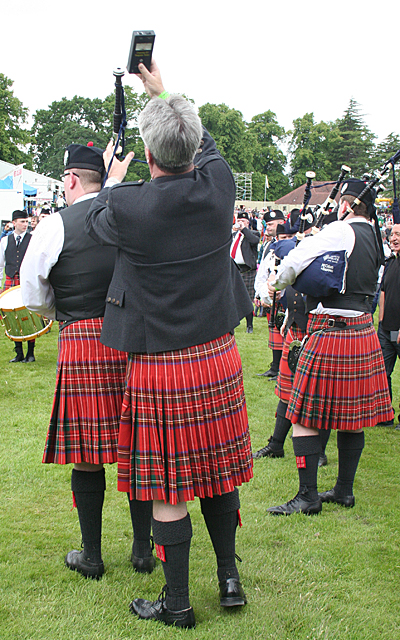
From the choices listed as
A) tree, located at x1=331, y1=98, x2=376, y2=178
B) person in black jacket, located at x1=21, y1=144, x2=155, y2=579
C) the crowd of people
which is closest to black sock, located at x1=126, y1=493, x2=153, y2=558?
the crowd of people

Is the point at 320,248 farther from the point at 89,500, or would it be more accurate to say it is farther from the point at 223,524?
the point at 89,500

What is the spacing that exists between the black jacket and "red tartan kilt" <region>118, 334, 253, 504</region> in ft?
0.28

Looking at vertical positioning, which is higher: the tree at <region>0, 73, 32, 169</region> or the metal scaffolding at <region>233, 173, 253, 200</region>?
the tree at <region>0, 73, 32, 169</region>

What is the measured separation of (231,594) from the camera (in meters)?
2.11

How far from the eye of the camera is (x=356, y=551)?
8.79ft

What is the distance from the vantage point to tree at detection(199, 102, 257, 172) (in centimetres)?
5094

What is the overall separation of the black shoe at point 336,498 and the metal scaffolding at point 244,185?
4871cm

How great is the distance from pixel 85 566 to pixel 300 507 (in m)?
1.28

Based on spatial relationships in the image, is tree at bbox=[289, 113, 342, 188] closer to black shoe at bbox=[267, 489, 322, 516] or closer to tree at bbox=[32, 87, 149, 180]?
tree at bbox=[32, 87, 149, 180]

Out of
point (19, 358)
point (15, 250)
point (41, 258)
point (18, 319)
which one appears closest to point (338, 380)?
point (41, 258)

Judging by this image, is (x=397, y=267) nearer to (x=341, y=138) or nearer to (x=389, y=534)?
(x=389, y=534)

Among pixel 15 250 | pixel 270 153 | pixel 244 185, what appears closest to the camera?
pixel 15 250

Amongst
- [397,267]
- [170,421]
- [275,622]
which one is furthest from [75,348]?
[397,267]

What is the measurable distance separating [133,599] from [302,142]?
214 feet
